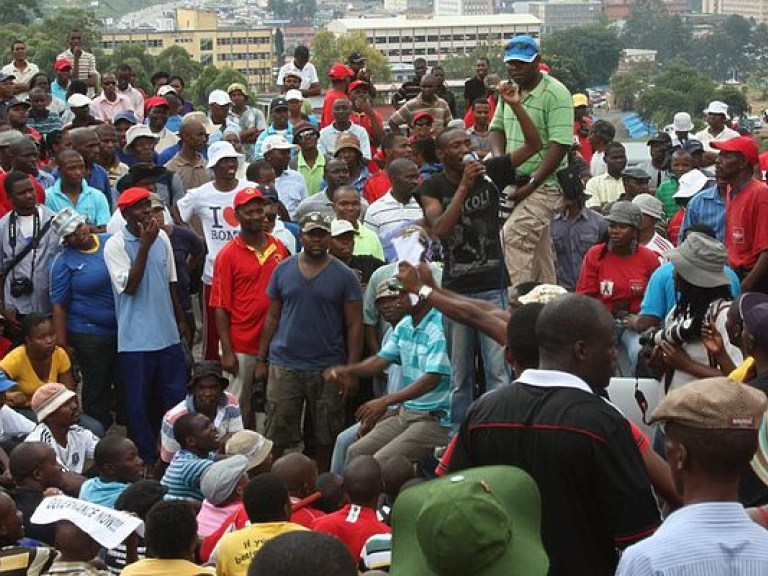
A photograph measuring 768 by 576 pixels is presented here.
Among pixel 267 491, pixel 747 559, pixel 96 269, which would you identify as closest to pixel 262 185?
pixel 96 269

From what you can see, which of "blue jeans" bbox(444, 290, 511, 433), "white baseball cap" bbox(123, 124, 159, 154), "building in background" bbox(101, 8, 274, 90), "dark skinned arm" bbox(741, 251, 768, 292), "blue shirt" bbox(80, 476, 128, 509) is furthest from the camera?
"building in background" bbox(101, 8, 274, 90)

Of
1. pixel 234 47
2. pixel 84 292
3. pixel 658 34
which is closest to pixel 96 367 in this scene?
pixel 84 292

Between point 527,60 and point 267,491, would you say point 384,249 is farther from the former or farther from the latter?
point 267,491

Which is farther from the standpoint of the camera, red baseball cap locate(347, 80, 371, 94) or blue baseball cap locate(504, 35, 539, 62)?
red baseball cap locate(347, 80, 371, 94)

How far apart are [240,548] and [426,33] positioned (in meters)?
179

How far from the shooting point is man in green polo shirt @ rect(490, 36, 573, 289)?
29.3 ft

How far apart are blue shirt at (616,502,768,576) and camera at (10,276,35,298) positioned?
6911 mm

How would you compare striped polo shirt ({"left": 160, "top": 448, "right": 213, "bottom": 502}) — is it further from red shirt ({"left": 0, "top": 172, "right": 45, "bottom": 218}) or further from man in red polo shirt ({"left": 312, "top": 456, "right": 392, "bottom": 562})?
red shirt ({"left": 0, "top": 172, "right": 45, "bottom": 218})

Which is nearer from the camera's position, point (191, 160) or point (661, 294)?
point (661, 294)

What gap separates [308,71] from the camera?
699 inches

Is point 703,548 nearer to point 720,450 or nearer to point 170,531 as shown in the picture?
point 720,450

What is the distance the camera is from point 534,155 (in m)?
8.96

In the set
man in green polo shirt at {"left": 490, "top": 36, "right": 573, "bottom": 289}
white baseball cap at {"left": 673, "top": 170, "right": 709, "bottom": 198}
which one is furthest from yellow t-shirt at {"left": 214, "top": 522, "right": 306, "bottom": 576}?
white baseball cap at {"left": 673, "top": 170, "right": 709, "bottom": 198}

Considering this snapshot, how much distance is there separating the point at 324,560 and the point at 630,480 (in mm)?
1484
